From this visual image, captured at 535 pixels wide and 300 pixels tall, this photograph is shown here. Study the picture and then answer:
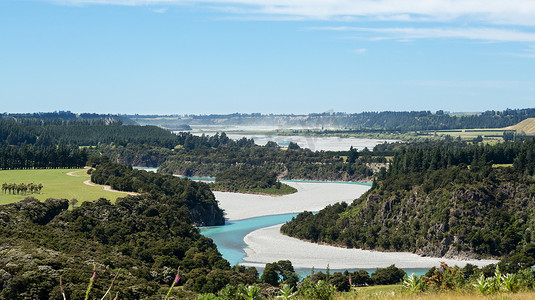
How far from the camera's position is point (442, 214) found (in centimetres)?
10612

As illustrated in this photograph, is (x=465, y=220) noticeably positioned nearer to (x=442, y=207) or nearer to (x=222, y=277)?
(x=442, y=207)

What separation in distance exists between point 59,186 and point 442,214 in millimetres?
72880

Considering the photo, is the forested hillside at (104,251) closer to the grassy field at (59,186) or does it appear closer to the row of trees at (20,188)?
the grassy field at (59,186)

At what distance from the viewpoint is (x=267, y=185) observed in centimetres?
19688

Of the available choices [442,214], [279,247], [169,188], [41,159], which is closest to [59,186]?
[169,188]

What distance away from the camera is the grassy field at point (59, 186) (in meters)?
109

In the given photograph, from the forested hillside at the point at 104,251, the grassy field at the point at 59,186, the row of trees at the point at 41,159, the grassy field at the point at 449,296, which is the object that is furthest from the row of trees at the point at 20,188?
the grassy field at the point at 449,296

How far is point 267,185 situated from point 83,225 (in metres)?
115

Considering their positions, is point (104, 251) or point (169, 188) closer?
point (104, 251)

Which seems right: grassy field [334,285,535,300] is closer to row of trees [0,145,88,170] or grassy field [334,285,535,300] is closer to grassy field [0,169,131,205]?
grassy field [0,169,131,205]

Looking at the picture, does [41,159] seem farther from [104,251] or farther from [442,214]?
[442,214]

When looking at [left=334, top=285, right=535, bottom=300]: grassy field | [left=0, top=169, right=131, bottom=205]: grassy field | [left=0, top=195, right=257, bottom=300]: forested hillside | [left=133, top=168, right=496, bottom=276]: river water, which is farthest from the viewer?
[left=0, top=169, right=131, bottom=205]: grassy field

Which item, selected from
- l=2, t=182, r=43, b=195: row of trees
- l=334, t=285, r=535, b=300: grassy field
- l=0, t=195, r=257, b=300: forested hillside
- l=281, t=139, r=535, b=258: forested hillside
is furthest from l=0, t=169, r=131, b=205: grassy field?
l=334, t=285, r=535, b=300: grassy field

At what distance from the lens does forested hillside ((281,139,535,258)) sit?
331 feet
